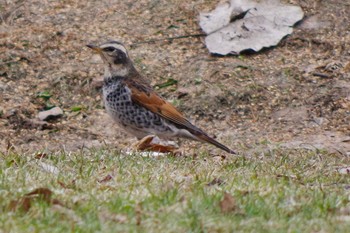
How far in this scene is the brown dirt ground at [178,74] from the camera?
10141mm

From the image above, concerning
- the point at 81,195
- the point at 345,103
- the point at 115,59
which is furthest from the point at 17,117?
the point at 81,195

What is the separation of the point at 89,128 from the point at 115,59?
1.01 m

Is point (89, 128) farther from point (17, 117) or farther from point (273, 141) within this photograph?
point (273, 141)

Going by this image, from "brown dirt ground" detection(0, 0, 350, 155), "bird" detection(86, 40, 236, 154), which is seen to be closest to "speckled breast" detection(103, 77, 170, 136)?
"bird" detection(86, 40, 236, 154)

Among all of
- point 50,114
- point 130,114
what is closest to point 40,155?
point 130,114

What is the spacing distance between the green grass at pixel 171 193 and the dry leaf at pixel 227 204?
0.03 metres

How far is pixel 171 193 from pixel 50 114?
4.68 m

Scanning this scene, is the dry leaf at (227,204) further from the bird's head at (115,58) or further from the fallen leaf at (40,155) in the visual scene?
the bird's head at (115,58)

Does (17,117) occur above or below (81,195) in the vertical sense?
below

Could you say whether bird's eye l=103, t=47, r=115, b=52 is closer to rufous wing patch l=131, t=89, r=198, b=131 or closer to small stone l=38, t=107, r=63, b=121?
rufous wing patch l=131, t=89, r=198, b=131

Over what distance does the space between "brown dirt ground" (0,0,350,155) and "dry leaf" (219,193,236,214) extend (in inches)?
A: 143

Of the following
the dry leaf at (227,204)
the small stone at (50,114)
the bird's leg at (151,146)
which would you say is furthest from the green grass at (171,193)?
the small stone at (50,114)

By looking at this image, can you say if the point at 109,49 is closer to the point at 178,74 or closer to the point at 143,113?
the point at 143,113

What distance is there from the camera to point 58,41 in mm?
11445
